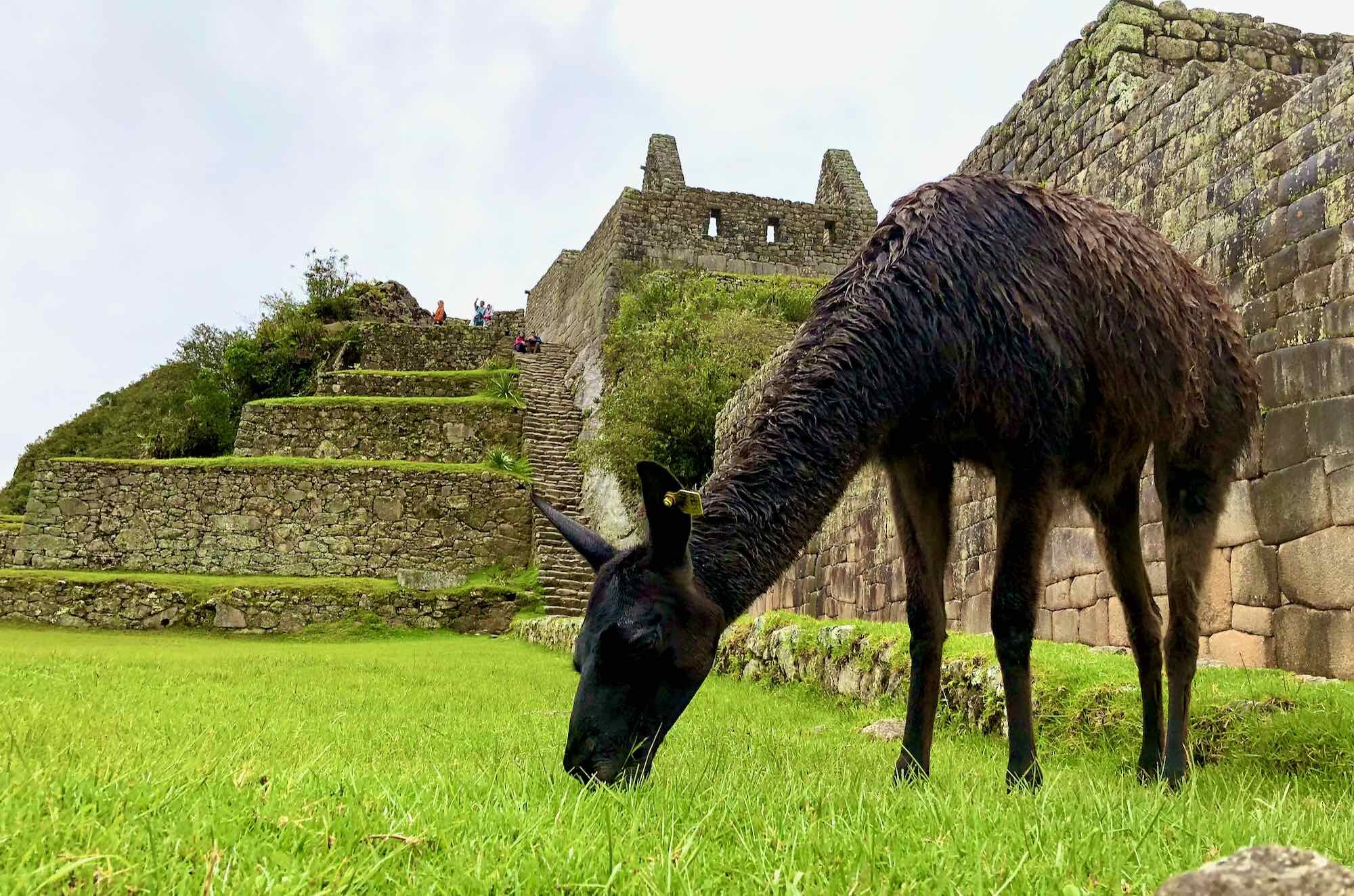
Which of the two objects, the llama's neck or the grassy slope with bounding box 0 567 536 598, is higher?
the llama's neck

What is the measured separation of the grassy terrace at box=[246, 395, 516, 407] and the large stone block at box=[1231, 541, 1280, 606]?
69.7 ft

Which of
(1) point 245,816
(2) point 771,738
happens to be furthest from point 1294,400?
(1) point 245,816

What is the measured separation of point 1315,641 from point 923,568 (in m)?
2.88

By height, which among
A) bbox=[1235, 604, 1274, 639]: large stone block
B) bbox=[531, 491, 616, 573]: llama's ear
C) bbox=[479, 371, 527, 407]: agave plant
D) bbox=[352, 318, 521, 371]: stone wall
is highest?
bbox=[352, 318, 521, 371]: stone wall

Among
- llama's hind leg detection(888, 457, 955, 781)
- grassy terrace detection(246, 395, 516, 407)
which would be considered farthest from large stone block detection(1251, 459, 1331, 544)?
grassy terrace detection(246, 395, 516, 407)

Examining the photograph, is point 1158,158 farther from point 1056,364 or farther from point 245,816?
point 245,816

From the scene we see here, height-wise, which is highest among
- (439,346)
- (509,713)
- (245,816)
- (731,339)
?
(439,346)

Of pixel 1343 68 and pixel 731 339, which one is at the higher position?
pixel 731 339

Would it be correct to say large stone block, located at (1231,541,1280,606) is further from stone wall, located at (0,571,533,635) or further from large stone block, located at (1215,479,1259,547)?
stone wall, located at (0,571,533,635)

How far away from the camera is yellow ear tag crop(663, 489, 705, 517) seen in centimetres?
268

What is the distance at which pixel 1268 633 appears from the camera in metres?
5.36

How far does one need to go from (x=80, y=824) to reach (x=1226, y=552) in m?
5.93

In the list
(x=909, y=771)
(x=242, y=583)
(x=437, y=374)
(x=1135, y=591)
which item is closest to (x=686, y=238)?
(x=437, y=374)

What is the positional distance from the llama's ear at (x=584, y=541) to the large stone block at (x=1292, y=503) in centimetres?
409
